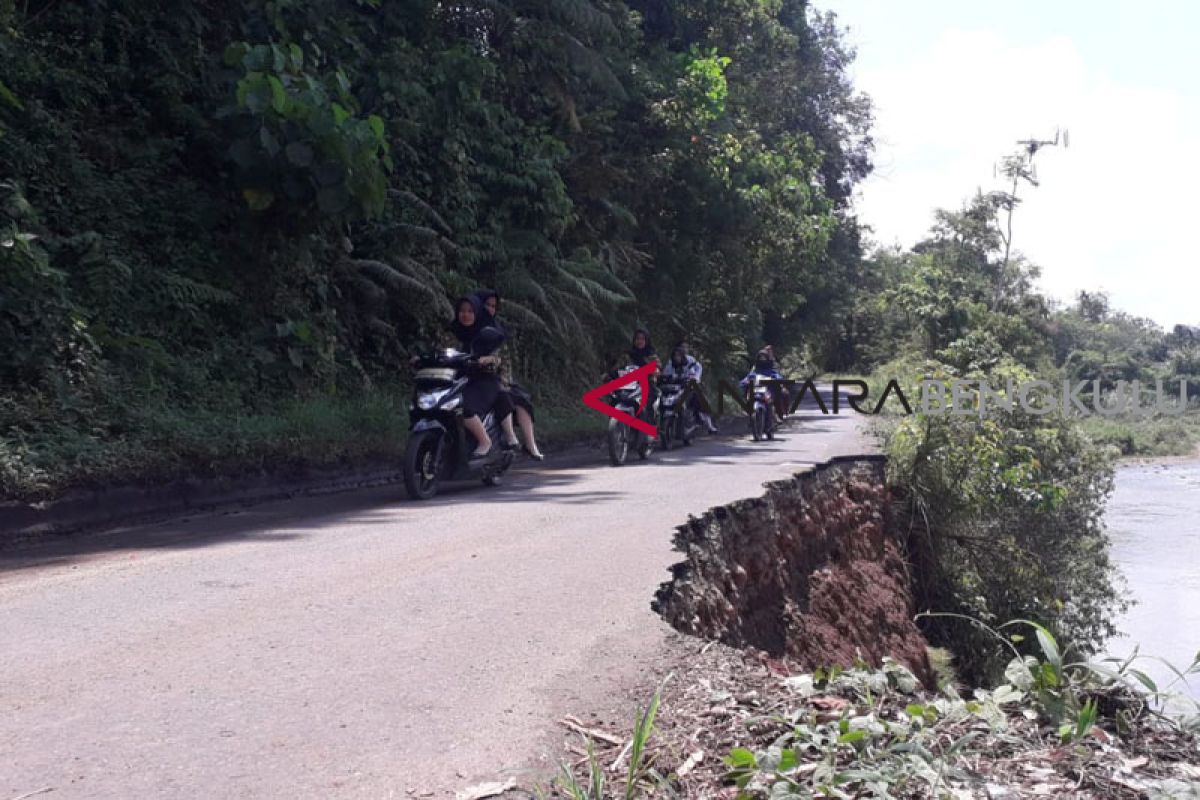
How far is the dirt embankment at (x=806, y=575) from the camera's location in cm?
789

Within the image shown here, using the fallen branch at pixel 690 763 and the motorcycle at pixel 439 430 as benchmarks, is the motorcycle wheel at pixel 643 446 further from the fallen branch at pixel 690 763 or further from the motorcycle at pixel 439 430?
the fallen branch at pixel 690 763

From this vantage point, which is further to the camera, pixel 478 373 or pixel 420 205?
pixel 420 205

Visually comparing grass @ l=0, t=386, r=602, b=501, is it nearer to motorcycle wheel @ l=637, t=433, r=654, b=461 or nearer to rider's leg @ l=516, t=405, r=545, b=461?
rider's leg @ l=516, t=405, r=545, b=461

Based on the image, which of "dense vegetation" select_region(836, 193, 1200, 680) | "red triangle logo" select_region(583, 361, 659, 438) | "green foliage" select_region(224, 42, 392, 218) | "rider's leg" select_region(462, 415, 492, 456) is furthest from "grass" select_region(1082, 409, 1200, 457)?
"rider's leg" select_region(462, 415, 492, 456)

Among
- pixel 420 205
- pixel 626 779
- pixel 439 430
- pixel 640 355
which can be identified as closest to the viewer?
pixel 626 779

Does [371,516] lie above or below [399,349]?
below

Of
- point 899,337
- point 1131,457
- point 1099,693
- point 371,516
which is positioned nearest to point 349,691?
point 1099,693

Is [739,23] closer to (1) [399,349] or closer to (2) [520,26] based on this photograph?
(2) [520,26]

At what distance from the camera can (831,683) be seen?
4.65m

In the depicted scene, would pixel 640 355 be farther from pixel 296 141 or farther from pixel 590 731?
pixel 590 731

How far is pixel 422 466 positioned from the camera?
10.9m

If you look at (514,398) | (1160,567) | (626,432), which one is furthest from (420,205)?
(1160,567)

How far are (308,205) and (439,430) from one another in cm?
391

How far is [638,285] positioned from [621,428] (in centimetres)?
1069
